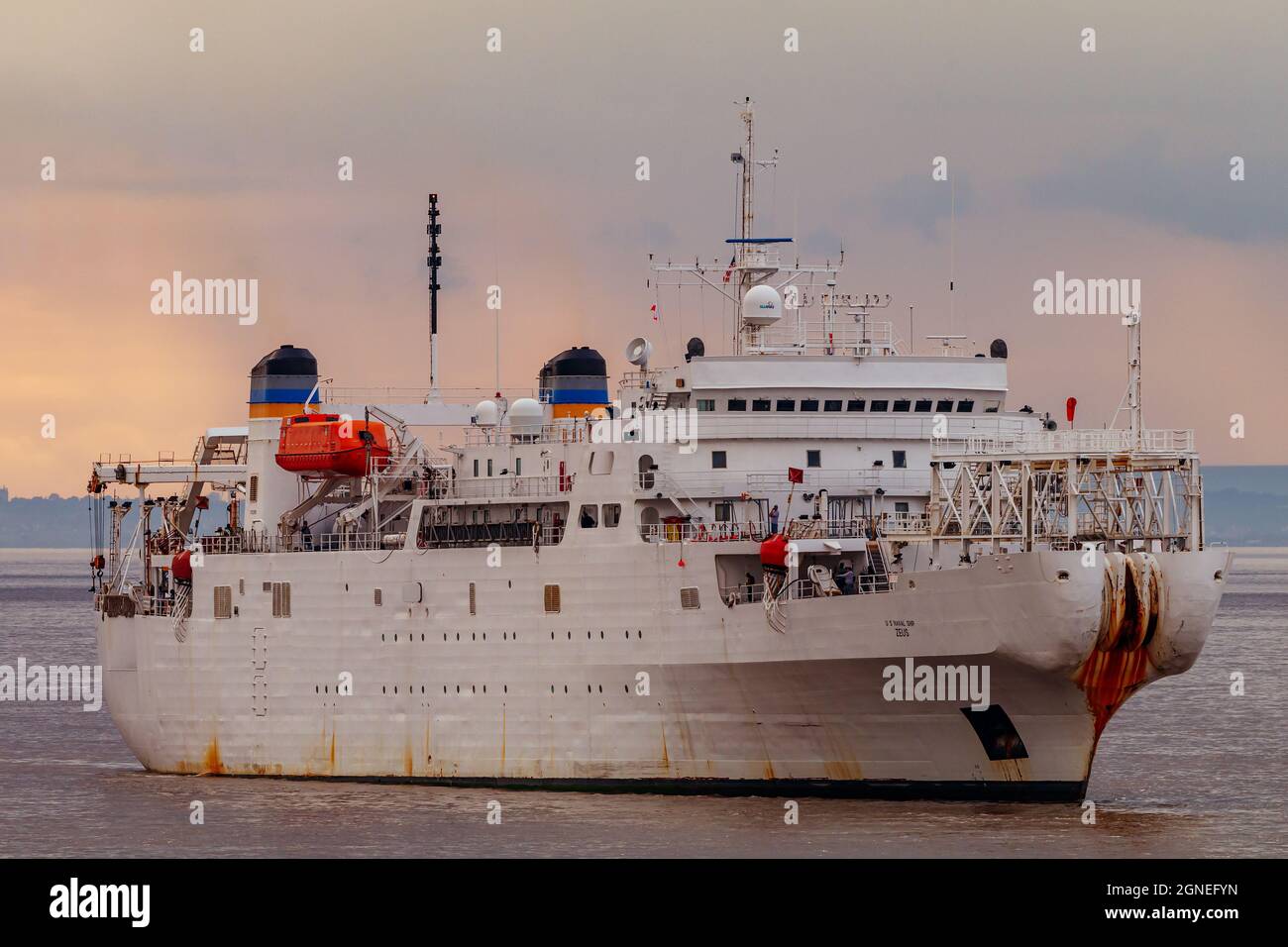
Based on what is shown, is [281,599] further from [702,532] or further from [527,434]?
[702,532]

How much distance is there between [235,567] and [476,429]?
241 inches

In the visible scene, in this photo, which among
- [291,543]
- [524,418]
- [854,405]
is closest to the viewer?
[854,405]

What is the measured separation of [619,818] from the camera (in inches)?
1489

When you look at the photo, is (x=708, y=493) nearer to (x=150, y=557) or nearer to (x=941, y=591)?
(x=941, y=591)

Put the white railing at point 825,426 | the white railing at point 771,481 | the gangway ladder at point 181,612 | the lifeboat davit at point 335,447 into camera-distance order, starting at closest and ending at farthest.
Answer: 1. the white railing at point 771,481
2. the white railing at point 825,426
3. the lifeboat davit at point 335,447
4. the gangway ladder at point 181,612

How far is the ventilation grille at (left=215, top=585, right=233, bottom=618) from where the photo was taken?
4562cm

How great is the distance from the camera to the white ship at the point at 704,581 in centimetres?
3609

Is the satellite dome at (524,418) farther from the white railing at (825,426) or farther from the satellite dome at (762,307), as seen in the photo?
the satellite dome at (762,307)

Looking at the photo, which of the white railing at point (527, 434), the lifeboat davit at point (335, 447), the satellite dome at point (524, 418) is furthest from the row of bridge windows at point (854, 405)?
the lifeboat davit at point (335, 447)

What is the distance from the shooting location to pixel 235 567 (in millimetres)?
45438

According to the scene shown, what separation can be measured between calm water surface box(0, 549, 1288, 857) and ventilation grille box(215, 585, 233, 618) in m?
3.58

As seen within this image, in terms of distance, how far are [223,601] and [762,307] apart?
13.3 meters

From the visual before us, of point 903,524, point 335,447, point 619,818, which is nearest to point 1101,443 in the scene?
point 903,524

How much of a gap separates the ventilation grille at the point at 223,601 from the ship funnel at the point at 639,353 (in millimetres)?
10027
